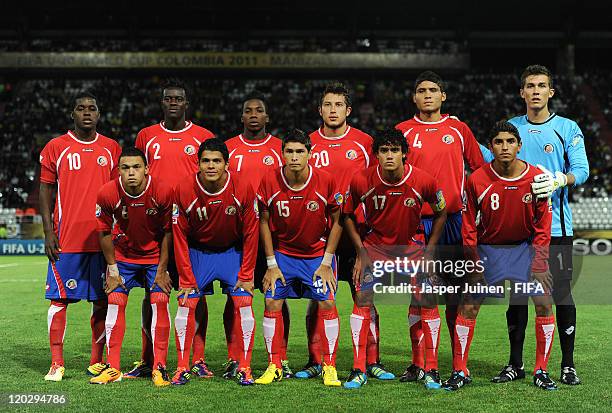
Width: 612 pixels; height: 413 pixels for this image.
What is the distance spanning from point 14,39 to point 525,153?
3137cm

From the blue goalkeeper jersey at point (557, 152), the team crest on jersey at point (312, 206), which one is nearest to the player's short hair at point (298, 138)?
the team crest on jersey at point (312, 206)

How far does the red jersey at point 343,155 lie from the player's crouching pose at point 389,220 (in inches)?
19.0

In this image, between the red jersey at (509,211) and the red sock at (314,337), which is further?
the red sock at (314,337)

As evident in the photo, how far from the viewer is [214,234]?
19.7 feet

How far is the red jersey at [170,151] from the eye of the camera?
6.43 m

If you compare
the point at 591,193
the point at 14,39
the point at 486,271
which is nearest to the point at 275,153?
the point at 486,271

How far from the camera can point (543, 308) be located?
19.0 feet

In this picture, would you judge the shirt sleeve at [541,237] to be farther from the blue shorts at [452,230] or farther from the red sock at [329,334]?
the red sock at [329,334]

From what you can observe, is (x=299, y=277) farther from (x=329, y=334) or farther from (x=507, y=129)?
(x=507, y=129)

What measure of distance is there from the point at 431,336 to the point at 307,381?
1.07 meters

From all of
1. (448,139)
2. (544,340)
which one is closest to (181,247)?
(448,139)

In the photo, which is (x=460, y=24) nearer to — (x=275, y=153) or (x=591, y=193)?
(x=591, y=193)

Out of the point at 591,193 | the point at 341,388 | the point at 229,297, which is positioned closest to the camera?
the point at 341,388

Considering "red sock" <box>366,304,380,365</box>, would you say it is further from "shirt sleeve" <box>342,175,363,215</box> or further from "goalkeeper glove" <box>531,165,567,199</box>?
"goalkeeper glove" <box>531,165,567,199</box>
